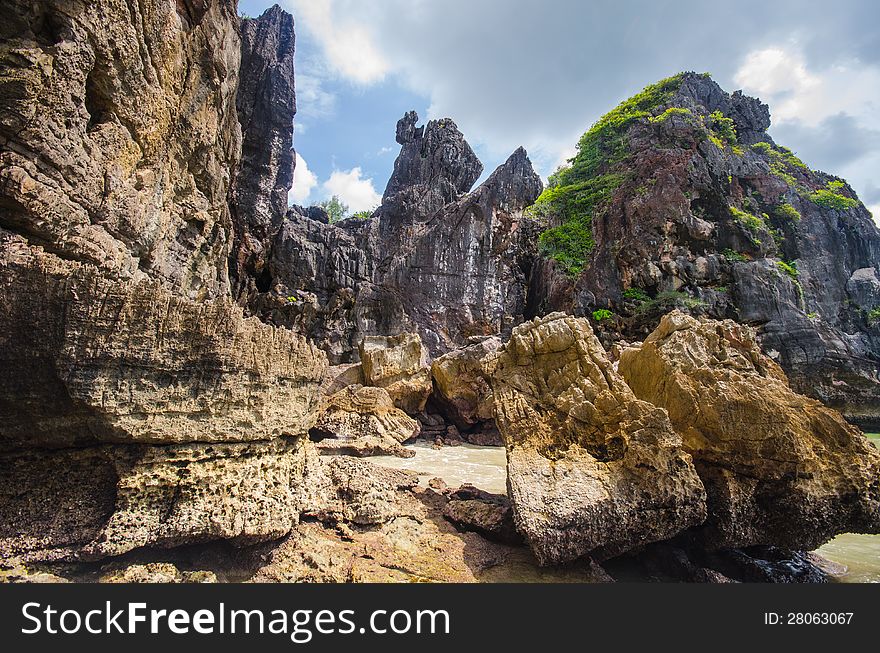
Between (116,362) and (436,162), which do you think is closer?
(116,362)

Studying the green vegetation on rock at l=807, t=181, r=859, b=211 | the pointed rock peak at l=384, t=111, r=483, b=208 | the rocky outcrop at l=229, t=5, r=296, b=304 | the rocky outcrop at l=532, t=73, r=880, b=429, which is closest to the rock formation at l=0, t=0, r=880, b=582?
the rocky outcrop at l=229, t=5, r=296, b=304

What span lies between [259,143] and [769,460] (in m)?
24.0

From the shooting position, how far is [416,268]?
25438 mm

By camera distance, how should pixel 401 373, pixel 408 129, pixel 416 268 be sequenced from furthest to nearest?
pixel 408 129 → pixel 416 268 → pixel 401 373

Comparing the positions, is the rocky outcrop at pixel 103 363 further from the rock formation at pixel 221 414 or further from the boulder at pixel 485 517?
the boulder at pixel 485 517

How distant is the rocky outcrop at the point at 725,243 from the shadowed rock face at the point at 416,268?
9.13 feet

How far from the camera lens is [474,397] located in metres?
13.6

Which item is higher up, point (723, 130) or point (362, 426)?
point (723, 130)

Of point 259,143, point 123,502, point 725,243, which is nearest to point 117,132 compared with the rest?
point 123,502

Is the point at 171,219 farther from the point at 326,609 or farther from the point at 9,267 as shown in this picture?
the point at 326,609

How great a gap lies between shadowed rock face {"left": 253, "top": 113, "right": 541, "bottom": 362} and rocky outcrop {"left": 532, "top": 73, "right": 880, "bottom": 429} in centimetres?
278

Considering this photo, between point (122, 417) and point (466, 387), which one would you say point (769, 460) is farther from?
point (466, 387)

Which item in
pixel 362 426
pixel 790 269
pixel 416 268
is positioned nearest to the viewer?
pixel 362 426

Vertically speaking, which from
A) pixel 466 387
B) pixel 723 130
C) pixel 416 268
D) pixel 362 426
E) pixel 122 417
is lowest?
pixel 362 426
